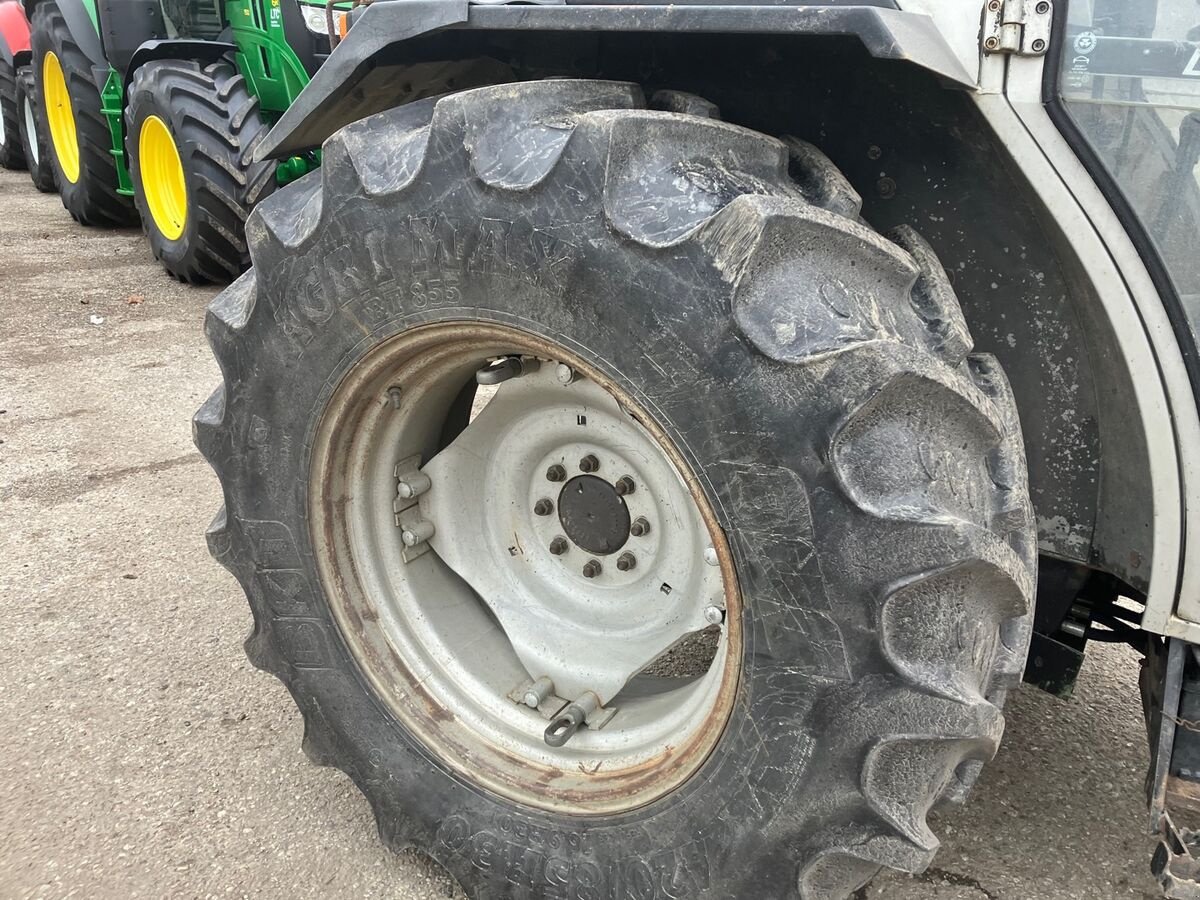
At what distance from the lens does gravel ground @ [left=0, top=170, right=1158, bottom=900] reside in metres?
1.93

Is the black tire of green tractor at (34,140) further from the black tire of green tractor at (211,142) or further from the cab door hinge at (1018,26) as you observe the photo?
the cab door hinge at (1018,26)

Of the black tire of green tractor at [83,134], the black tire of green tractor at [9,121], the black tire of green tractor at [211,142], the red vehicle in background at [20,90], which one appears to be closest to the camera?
the black tire of green tractor at [211,142]

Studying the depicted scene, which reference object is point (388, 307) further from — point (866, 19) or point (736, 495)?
point (866, 19)

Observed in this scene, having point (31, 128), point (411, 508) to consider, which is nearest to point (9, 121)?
point (31, 128)

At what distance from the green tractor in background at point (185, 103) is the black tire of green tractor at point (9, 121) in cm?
198

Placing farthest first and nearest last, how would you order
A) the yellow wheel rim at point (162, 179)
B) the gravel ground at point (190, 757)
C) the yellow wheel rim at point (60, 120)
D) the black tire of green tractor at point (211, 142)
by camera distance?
1. the yellow wheel rim at point (60, 120)
2. the yellow wheel rim at point (162, 179)
3. the black tire of green tractor at point (211, 142)
4. the gravel ground at point (190, 757)

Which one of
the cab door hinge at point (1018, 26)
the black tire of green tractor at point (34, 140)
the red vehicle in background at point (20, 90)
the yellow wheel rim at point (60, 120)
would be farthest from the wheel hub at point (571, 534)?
the red vehicle in background at point (20, 90)

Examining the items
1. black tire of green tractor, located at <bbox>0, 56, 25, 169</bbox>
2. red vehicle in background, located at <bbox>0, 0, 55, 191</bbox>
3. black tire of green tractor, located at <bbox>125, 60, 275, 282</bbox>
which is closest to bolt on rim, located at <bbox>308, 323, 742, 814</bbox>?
black tire of green tractor, located at <bbox>125, 60, 275, 282</bbox>

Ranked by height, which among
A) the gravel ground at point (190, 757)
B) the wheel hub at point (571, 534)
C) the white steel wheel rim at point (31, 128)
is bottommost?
the gravel ground at point (190, 757)

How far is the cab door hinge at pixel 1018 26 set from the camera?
4.08 feet

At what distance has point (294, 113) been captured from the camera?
5.71 feet

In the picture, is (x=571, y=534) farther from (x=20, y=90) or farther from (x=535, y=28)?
(x=20, y=90)

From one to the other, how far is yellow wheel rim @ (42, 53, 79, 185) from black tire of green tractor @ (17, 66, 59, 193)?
97 mm

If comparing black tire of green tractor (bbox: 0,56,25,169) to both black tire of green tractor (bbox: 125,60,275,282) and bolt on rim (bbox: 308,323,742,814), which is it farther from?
bolt on rim (bbox: 308,323,742,814)
